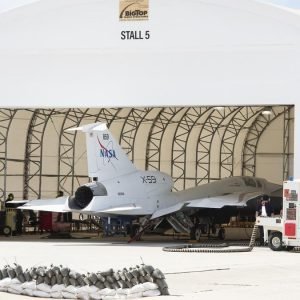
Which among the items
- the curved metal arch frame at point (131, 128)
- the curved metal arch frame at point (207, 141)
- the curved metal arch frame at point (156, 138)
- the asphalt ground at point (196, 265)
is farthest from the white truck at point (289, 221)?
the curved metal arch frame at point (207, 141)

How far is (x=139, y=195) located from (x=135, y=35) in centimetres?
543

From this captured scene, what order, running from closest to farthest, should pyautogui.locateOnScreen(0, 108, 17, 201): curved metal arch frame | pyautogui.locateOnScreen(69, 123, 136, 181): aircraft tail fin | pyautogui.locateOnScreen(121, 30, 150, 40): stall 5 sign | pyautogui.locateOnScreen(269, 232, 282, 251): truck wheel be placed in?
1. pyautogui.locateOnScreen(269, 232, 282, 251): truck wheel
2. pyautogui.locateOnScreen(121, 30, 150, 40): stall 5 sign
3. pyautogui.locateOnScreen(69, 123, 136, 181): aircraft tail fin
4. pyautogui.locateOnScreen(0, 108, 17, 201): curved metal arch frame

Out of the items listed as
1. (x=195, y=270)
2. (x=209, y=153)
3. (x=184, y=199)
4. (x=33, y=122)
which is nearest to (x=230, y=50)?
(x=184, y=199)

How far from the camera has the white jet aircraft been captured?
27.1 m

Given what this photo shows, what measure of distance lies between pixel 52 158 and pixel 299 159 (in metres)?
16.7

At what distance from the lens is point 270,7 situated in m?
25.9

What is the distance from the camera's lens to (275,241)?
24.4m

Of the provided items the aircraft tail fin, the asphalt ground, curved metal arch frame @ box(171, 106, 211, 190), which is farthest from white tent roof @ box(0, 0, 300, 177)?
curved metal arch frame @ box(171, 106, 211, 190)

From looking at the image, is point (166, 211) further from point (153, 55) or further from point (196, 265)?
point (196, 265)

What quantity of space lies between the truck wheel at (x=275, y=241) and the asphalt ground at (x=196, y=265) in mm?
215

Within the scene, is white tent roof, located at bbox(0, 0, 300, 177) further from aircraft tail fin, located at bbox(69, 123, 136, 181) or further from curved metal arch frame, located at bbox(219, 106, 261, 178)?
curved metal arch frame, located at bbox(219, 106, 261, 178)

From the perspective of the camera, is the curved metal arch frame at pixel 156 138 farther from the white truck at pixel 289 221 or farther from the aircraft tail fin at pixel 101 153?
the white truck at pixel 289 221

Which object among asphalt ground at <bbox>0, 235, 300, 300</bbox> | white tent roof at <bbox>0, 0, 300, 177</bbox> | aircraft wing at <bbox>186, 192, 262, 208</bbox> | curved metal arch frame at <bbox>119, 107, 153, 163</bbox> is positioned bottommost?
asphalt ground at <bbox>0, 235, 300, 300</bbox>

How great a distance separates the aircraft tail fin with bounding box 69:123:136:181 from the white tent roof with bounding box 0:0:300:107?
1.00 meters
